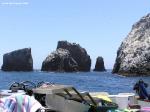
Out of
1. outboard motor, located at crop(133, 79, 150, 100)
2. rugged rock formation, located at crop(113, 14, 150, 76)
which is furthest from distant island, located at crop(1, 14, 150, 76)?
outboard motor, located at crop(133, 79, 150, 100)

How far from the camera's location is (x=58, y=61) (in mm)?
193750

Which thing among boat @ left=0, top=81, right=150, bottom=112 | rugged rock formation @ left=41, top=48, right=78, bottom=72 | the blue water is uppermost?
rugged rock formation @ left=41, top=48, right=78, bottom=72

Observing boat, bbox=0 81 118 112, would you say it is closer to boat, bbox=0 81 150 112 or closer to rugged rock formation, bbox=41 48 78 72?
boat, bbox=0 81 150 112

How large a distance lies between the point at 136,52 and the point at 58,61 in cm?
4745

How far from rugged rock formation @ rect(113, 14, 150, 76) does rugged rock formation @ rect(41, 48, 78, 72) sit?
91.5 ft

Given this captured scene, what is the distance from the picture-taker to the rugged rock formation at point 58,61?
19362cm

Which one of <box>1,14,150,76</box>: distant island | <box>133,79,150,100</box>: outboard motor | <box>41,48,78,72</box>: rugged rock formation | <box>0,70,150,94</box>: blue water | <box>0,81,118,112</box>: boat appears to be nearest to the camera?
<box>0,81,118,112</box>: boat

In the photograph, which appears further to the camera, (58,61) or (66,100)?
(58,61)

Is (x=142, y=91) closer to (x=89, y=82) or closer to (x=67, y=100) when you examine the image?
(x=67, y=100)

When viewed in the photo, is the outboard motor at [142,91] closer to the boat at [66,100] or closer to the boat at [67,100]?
the boat at [67,100]

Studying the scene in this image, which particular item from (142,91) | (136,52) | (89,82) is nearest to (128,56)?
(136,52)

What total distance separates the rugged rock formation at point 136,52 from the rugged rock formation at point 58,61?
1097 inches

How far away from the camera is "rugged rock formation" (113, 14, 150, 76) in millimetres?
146375

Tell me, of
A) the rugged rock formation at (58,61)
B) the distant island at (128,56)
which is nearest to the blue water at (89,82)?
the distant island at (128,56)
